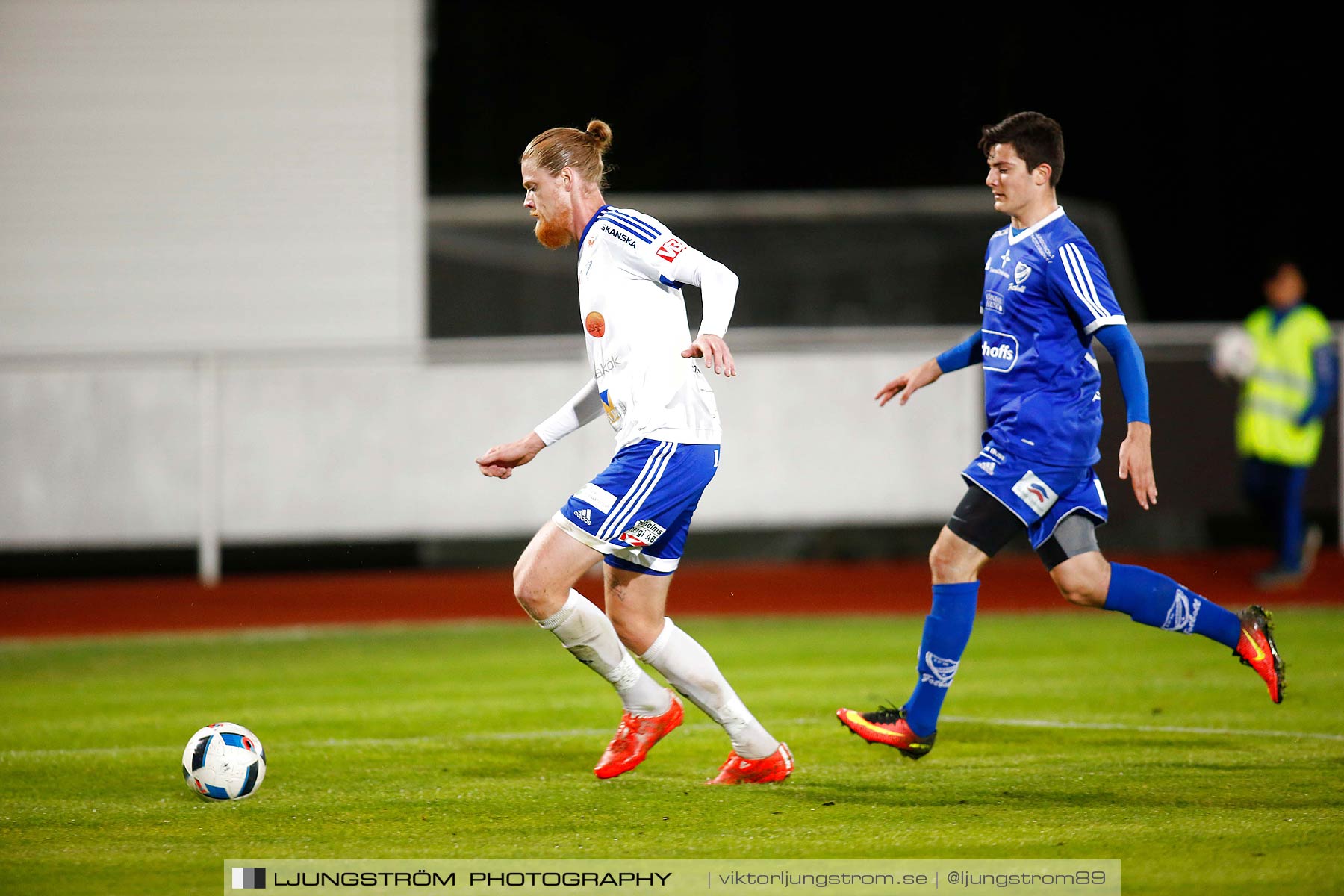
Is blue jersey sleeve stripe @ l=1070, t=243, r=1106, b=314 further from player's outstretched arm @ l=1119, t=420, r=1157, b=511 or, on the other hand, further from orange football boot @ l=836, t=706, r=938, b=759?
orange football boot @ l=836, t=706, r=938, b=759

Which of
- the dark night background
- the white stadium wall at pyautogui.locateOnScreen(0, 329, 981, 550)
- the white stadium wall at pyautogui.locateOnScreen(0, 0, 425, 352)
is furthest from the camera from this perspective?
the dark night background

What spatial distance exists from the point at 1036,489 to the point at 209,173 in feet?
39.2

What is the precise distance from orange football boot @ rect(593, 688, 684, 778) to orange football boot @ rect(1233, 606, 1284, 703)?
81.5 inches

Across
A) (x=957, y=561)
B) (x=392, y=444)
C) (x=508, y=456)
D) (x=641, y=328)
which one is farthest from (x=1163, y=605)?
(x=392, y=444)

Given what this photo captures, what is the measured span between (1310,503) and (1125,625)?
5.59m

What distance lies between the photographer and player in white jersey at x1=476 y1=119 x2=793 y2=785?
4.67 m

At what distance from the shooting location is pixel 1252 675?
24.0 feet

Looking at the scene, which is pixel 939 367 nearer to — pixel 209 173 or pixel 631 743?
pixel 631 743

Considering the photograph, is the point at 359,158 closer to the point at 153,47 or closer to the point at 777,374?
the point at 153,47

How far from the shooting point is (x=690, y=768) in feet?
17.6

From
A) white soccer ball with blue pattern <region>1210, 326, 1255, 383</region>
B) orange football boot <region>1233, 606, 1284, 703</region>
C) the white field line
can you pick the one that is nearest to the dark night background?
white soccer ball with blue pattern <region>1210, 326, 1255, 383</region>

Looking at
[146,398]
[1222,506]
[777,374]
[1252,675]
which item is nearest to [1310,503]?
[1222,506]

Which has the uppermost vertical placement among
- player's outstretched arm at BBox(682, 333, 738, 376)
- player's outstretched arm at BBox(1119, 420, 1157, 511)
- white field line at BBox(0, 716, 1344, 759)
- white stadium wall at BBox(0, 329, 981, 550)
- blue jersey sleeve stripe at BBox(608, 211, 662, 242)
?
blue jersey sleeve stripe at BBox(608, 211, 662, 242)

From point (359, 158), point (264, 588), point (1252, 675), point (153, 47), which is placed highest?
point (153, 47)
